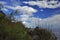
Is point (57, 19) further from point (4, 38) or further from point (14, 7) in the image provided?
point (4, 38)

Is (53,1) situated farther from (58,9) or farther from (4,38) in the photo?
(4,38)

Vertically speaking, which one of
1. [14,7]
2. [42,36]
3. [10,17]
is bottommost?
[42,36]

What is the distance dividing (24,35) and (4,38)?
1.68 feet

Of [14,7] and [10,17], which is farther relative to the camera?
[14,7]

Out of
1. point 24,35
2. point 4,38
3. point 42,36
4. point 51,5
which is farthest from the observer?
point 51,5

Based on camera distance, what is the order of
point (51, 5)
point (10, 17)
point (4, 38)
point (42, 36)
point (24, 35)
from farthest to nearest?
point (51, 5)
point (42, 36)
point (10, 17)
point (24, 35)
point (4, 38)

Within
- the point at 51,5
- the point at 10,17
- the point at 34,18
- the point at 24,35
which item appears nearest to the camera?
the point at 24,35

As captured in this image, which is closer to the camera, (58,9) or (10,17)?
(10,17)

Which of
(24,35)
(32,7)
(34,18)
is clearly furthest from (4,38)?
(32,7)

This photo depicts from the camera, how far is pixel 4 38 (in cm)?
372

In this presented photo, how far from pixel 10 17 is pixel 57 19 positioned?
11.2ft

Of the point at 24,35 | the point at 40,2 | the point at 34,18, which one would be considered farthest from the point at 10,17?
the point at 40,2

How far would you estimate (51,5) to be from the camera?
8414 millimetres

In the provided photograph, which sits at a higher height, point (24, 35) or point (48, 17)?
point (48, 17)
